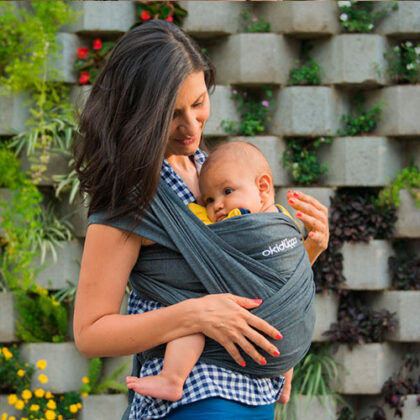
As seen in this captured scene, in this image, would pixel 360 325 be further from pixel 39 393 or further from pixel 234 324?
pixel 234 324

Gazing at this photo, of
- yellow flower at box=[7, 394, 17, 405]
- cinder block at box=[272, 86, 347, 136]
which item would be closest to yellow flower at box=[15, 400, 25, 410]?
yellow flower at box=[7, 394, 17, 405]


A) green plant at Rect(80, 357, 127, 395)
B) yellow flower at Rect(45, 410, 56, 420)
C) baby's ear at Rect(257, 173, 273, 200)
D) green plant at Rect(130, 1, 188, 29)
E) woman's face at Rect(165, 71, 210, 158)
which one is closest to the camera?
woman's face at Rect(165, 71, 210, 158)

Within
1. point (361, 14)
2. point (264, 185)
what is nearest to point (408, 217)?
point (361, 14)

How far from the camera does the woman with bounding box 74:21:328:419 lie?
1354 millimetres

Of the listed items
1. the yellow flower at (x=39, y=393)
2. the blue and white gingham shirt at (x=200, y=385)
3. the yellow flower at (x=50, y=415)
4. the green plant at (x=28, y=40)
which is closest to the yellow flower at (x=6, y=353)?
the yellow flower at (x=39, y=393)

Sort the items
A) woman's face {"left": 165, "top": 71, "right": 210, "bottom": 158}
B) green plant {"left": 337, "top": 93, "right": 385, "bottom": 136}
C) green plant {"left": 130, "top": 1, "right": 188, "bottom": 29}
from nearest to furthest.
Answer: woman's face {"left": 165, "top": 71, "right": 210, "bottom": 158}
green plant {"left": 130, "top": 1, "right": 188, "bottom": 29}
green plant {"left": 337, "top": 93, "right": 385, "bottom": 136}

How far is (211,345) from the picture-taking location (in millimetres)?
1396

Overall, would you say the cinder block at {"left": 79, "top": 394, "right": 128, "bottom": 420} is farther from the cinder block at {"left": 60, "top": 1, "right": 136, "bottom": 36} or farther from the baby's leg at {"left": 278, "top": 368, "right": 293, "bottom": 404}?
the baby's leg at {"left": 278, "top": 368, "right": 293, "bottom": 404}

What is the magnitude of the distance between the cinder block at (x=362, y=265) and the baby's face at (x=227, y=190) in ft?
7.43

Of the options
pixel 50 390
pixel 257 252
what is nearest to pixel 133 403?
pixel 257 252

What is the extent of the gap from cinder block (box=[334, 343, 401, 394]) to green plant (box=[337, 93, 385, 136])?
1.17 m

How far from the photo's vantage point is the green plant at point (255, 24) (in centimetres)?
381

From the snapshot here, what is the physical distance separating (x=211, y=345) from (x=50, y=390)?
2.48 metres

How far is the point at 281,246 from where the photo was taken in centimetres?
145
